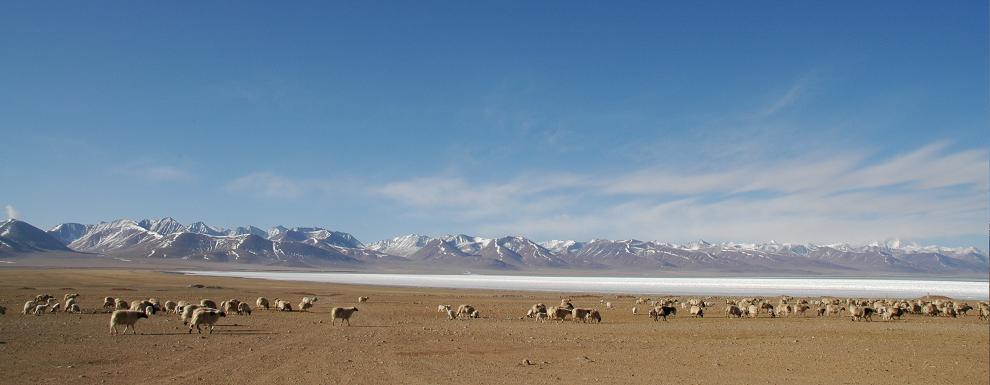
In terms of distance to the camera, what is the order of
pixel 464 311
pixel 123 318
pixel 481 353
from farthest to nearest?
pixel 464 311 < pixel 123 318 < pixel 481 353

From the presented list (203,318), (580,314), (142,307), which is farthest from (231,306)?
(580,314)

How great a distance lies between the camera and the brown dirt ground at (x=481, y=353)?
1437cm

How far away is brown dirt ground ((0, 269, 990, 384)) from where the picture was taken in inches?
566

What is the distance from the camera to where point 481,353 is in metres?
18.1

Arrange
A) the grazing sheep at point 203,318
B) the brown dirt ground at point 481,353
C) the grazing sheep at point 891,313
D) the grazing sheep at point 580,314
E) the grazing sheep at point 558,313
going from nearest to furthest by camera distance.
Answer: the brown dirt ground at point 481,353, the grazing sheep at point 203,318, the grazing sheep at point 580,314, the grazing sheep at point 558,313, the grazing sheep at point 891,313

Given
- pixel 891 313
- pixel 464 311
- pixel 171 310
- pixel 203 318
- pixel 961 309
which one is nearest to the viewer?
pixel 203 318

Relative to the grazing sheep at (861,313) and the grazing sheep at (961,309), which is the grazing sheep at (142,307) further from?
the grazing sheep at (961,309)

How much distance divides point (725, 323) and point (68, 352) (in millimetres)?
26582

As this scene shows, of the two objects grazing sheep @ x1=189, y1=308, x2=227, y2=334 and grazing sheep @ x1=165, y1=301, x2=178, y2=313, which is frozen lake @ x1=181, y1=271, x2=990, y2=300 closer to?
grazing sheep @ x1=165, y1=301, x2=178, y2=313

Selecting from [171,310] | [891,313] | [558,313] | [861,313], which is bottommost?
[171,310]

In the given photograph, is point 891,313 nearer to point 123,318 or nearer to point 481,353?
point 481,353

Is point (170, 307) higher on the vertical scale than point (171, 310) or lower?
higher

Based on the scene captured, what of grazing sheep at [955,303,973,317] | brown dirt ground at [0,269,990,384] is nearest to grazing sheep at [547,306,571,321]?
brown dirt ground at [0,269,990,384]

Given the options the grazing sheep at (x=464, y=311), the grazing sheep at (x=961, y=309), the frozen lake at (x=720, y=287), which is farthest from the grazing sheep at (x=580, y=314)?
the frozen lake at (x=720, y=287)
